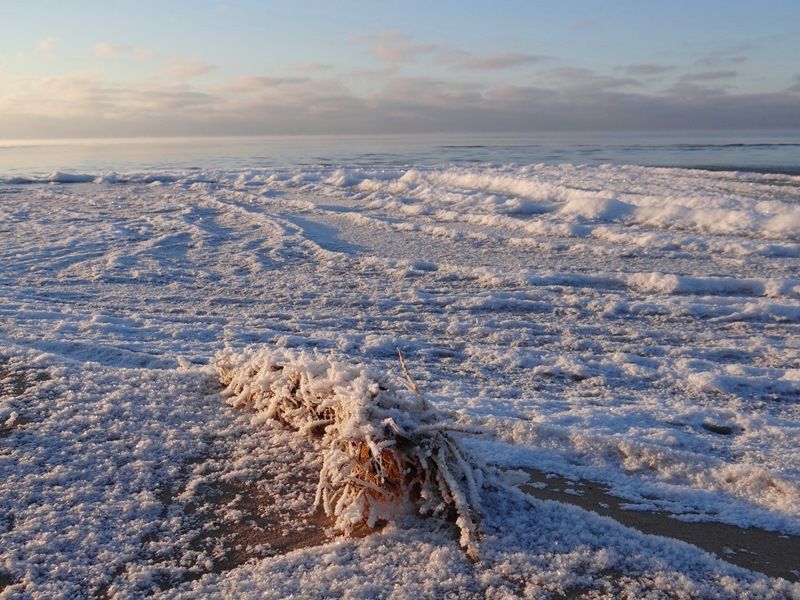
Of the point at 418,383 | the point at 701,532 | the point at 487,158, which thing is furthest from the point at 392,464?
the point at 487,158

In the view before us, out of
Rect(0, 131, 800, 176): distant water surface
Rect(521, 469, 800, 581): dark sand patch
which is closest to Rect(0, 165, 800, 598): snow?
Rect(521, 469, 800, 581): dark sand patch

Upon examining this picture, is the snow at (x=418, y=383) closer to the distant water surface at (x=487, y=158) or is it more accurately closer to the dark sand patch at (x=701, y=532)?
the dark sand patch at (x=701, y=532)

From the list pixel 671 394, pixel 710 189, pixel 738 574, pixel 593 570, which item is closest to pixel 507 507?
pixel 593 570

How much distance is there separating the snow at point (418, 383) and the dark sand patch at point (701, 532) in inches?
3.1

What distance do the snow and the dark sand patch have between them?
8 cm

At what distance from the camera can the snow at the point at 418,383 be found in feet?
7.06

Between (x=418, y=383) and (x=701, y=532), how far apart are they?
2.30 m

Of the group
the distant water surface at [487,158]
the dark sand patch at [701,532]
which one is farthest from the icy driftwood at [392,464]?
the distant water surface at [487,158]

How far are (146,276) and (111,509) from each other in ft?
20.7

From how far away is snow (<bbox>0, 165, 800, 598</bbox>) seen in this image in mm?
2150

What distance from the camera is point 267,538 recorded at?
2.31m

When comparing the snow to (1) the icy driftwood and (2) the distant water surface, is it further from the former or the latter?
(2) the distant water surface

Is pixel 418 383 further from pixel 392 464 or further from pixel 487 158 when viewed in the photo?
Answer: pixel 487 158

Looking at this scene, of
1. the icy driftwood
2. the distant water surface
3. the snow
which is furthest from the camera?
the distant water surface
